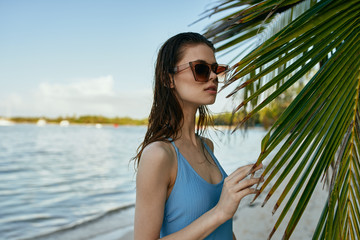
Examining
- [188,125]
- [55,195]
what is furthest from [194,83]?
[55,195]

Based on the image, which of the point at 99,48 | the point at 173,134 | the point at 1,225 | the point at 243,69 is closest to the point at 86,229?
the point at 1,225

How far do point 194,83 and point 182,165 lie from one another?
330 millimetres

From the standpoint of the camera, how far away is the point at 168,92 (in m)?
1.39

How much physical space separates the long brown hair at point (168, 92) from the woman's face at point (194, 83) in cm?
3

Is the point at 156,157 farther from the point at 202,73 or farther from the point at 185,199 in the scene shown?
the point at 202,73

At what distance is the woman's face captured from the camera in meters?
1.32

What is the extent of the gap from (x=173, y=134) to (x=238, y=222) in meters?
3.69

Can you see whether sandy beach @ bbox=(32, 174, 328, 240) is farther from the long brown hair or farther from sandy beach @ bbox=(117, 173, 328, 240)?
the long brown hair

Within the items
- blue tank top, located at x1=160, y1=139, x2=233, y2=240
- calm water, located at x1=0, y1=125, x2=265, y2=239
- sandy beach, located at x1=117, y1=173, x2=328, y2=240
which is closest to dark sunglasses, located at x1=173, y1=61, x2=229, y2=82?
blue tank top, located at x1=160, y1=139, x2=233, y2=240

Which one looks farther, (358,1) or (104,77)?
(104,77)

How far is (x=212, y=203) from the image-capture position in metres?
1.26

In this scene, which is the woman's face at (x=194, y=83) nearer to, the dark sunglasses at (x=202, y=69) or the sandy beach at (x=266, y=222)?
the dark sunglasses at (x=202, y=69)

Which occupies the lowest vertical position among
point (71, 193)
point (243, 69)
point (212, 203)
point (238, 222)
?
point (71, 193)

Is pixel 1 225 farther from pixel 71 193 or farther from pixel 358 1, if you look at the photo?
pixel 358 1
